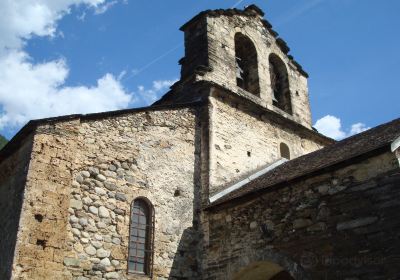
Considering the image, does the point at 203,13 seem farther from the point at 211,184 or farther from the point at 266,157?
the point at 211,184

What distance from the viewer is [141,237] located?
8305 millimetres

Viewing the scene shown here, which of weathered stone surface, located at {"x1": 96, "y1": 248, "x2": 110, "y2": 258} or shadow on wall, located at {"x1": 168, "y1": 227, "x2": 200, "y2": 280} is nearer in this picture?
weathered stone surface, located at {"x1": 96, "y1": 248, "x2": 110, "y2": 258}

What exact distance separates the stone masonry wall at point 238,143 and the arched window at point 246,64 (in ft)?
4.71

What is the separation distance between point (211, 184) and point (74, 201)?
9.51 ft

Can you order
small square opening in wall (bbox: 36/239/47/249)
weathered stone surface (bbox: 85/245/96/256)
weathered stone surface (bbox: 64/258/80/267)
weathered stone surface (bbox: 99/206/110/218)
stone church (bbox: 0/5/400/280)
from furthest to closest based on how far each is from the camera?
weathered stone surface (bbox: 99/206/110/218), weathered stone surface (bbox: 85/245/96/256), weathered stone surface (bbox: 64/258/80/267), small square opening in wall (bbox: 36/239/47/249), stone church (bbox: 0/5/400/280)

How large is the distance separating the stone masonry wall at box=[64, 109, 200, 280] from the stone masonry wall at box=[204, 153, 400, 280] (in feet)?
2.76

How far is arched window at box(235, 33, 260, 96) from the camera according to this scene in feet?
40.8

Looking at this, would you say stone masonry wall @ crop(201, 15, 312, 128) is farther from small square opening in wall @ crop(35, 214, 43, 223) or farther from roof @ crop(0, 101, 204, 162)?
small square opening in wall @ crop(35, 214, 43, 223)

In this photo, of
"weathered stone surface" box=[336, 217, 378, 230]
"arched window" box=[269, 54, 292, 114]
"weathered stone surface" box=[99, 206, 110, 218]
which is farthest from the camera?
"arched window" box=[269, 54, 292, 114]

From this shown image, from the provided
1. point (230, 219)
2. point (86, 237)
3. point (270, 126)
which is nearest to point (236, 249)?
point (230, 219)

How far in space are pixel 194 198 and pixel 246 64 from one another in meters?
5.28

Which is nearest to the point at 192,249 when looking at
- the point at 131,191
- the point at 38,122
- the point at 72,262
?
the point at 131,191

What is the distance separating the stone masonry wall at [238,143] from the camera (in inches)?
383

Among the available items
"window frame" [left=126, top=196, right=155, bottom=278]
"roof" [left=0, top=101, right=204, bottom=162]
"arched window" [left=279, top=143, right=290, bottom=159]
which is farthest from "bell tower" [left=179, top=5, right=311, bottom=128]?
"window frame" [left=126, top=196, right=155, bottom=278]
